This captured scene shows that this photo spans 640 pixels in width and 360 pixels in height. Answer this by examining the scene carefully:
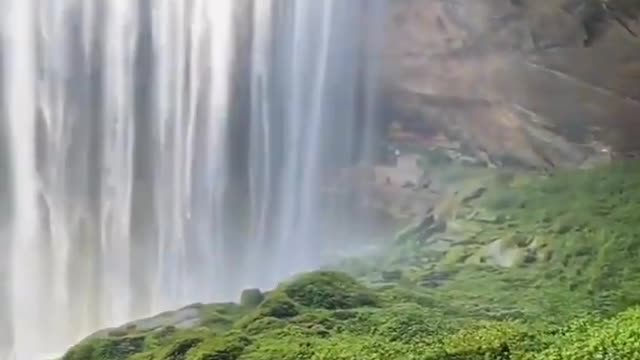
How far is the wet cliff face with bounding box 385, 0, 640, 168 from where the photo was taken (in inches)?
141

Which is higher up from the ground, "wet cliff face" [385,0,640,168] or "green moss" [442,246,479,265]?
"wet cliff face" [385,0,640,168]

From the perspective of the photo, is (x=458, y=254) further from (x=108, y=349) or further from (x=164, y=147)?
(x=108, y=349)

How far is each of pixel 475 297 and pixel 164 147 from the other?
1191 millimetres

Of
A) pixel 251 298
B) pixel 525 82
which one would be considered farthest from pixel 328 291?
pixel 525 82

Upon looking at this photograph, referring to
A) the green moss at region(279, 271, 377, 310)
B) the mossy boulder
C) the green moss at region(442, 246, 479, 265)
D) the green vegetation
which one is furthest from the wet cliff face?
the mossy boulder

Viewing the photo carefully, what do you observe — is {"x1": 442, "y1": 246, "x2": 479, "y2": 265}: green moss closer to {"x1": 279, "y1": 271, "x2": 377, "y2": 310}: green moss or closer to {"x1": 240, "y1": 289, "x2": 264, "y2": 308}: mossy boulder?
{"x1": 279, "y1": 271, "x2": 377, "y2": 310}: green moss

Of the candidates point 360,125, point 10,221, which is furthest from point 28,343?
point 360,125

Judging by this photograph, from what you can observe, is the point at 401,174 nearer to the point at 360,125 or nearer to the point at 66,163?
the point at 360,125

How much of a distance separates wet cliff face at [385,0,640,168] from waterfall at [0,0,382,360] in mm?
183

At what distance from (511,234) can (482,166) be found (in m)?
0.26

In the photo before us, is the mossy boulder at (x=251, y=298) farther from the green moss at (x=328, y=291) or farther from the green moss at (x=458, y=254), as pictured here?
the green moss at (x=458, y=254)

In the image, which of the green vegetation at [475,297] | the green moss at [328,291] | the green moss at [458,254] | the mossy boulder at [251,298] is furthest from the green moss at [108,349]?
the green moss at [458,254]

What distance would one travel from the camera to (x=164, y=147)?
362 centimetres

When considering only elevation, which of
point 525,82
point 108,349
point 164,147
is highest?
point 525,82
